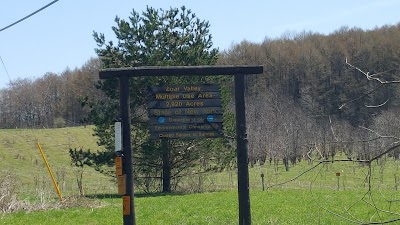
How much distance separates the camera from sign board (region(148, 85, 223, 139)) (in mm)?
11500

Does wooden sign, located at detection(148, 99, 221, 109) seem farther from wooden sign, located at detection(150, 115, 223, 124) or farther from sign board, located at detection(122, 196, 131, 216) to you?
sign board, located at detection(122, 196, 131, 216)

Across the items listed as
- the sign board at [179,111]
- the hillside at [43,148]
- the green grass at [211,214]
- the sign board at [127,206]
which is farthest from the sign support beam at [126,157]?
the hillside at [43,148]

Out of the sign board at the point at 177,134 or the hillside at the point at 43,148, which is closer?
the sign board at the point at 177,134

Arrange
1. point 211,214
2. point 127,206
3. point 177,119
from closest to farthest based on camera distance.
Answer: point 177,119 → point 127,206 → point 211,214

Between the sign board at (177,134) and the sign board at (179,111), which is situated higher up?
the sign board at (179,111)

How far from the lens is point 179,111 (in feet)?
37.8

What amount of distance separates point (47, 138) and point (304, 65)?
32.0m

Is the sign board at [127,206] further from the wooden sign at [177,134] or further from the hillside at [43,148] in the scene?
the hillside at [43,148]

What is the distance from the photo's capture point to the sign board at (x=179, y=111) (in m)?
11.5

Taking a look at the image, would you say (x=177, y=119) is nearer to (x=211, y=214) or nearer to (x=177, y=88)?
(x=177, y=88)

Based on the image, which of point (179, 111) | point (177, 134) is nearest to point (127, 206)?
point (177, 134)

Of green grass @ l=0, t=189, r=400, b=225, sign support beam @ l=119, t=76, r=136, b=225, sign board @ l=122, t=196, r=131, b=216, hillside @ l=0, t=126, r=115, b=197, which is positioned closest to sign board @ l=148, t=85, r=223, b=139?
sign support beam @ l=119, t=76, r=136, b=225

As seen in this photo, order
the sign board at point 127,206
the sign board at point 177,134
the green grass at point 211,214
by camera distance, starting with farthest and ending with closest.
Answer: the green grass at point 211,214 < the sign board at point 127,206 < the sign board at point 177,134

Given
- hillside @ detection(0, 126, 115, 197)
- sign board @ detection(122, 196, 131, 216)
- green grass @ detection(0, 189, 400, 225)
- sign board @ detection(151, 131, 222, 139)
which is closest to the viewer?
sign board @ detection(151, 131, 222, 139)
